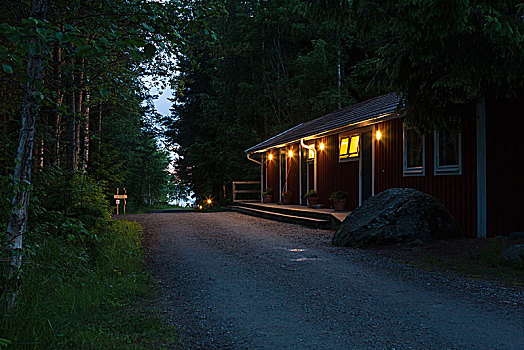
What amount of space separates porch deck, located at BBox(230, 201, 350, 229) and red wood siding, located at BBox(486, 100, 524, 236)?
150 inches

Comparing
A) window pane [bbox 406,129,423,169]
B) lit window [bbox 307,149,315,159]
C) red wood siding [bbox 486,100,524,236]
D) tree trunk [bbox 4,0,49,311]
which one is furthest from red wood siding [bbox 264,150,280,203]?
tree trunk [bbox 4,0,49,311]

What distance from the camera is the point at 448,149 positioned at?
8.95 meters

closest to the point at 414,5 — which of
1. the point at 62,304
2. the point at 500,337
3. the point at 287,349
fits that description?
the point at 500,337

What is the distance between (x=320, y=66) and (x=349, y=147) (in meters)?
9.50

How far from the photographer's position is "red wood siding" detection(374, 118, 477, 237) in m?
8.28

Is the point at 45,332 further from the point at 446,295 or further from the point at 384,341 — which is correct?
the point at 446,295

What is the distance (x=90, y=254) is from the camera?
252 inches

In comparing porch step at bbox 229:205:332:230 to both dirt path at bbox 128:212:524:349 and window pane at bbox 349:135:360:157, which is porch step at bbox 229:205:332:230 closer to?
window pane at bbox 349:135:360:157

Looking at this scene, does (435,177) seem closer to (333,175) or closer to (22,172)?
(333,175)

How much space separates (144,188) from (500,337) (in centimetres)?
3882

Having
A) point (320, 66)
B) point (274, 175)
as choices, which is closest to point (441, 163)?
point (274, 175)

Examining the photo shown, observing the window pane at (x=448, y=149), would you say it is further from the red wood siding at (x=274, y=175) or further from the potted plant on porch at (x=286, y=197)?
the red wood siding at (x=274, y=175)

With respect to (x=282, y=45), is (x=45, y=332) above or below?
below

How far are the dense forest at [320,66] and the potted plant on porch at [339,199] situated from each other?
479 centimetres
